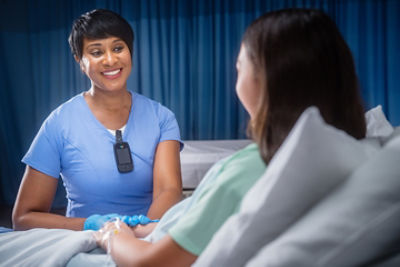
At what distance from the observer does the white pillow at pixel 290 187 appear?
56 centimetres

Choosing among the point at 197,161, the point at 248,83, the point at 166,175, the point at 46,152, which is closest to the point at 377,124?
the point at 248,83

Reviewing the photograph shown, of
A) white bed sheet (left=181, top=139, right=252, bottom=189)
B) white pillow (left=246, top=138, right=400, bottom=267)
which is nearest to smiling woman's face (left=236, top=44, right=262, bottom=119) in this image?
white pillow (left=246, top=138, right=400, bottom=267)

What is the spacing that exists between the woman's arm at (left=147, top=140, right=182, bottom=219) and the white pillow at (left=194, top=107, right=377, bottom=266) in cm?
78

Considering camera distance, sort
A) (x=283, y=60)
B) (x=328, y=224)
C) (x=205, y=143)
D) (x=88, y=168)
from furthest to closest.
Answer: (x=205, y=143), (x=88, y=168), (x=283, y=60), (x=328, y=224)

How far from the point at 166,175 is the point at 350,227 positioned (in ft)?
3.19

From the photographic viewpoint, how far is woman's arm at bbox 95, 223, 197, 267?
699 millimetres

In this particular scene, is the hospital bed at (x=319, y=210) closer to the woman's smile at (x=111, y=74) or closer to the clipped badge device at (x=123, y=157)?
the clipped badge device at (x=123, y=157)

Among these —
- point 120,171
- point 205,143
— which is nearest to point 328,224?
point 120,171

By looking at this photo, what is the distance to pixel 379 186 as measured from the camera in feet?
1.82

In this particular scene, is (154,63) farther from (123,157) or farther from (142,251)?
(142,251)

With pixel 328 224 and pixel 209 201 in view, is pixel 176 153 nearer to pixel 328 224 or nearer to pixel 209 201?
pixel 209 201

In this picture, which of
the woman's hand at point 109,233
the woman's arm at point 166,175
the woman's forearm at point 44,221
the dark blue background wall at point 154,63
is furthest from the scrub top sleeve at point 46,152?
the dark blue background wall at point 154,63

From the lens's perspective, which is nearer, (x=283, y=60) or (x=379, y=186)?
(x=379, y=186)

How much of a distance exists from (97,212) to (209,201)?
87 centimetres
